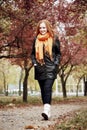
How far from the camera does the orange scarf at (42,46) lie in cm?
879

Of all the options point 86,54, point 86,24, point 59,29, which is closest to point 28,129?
point 86,24

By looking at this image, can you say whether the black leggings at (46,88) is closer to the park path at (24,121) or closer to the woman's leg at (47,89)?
the woman's leg at (47,89)

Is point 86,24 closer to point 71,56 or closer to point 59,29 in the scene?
point 59,29

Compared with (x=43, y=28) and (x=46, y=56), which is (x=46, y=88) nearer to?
(x=46, y=56)

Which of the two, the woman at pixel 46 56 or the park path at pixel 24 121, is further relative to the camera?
the woman at pixel 46 56

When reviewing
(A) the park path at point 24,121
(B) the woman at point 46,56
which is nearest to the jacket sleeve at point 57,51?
(B) the woman at point 46,56

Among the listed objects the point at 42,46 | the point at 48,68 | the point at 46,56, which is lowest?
the point at 48,68

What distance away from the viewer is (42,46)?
8.80 m

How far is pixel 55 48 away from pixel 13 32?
14.5m

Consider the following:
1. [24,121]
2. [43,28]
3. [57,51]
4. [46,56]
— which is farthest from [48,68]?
[24,121]

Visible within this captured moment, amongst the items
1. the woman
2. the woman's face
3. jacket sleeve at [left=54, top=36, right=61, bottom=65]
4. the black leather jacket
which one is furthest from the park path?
the woman's face

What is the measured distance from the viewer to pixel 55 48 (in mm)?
8992

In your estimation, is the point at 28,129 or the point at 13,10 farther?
the point at 13,10

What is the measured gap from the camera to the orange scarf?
8789 mm
